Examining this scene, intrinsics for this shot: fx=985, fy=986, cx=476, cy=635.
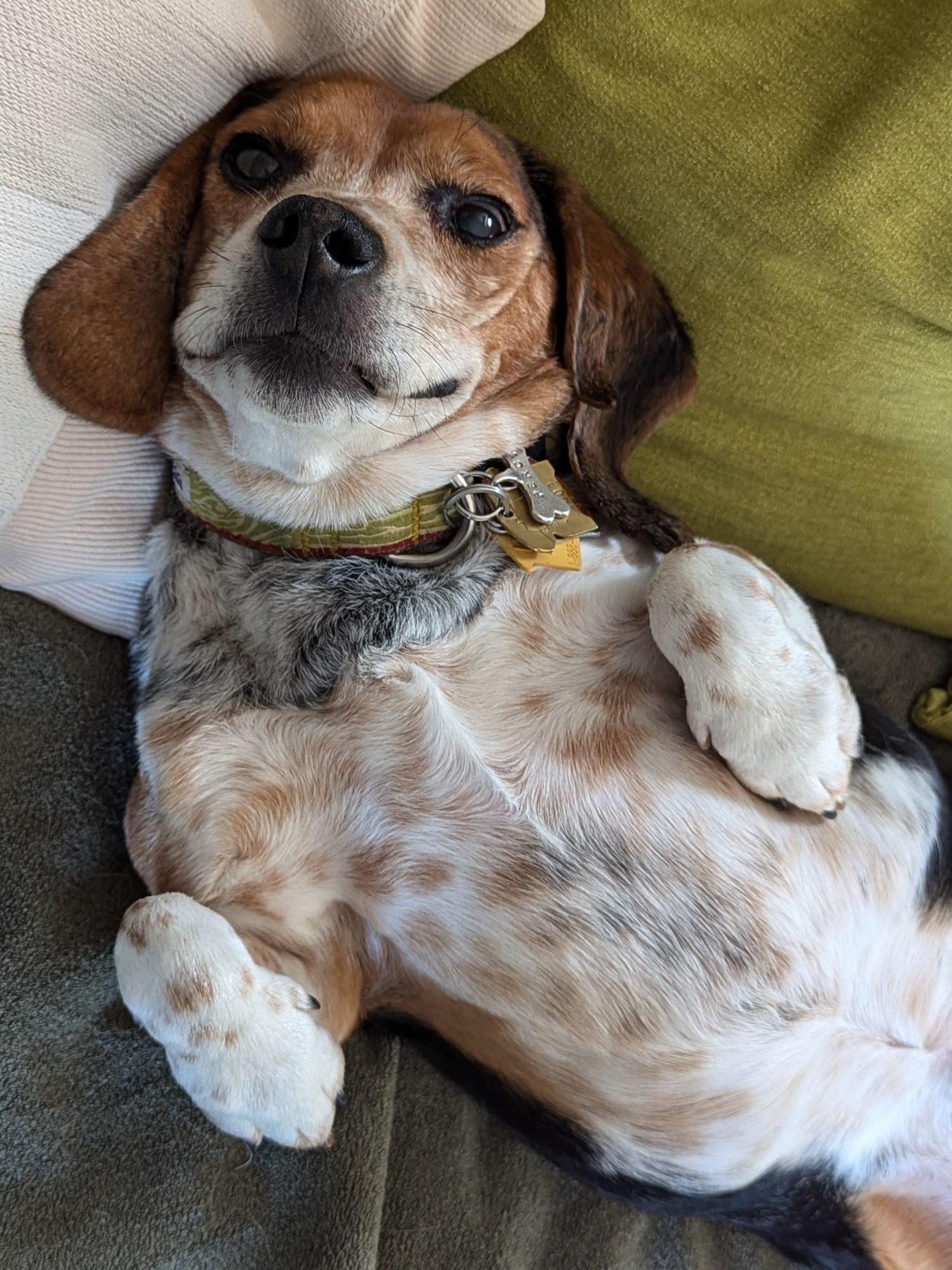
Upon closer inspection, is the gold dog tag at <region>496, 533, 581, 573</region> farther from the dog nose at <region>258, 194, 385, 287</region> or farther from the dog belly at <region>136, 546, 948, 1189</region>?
the dog nose at <region>258, 194, 385, 287</region>

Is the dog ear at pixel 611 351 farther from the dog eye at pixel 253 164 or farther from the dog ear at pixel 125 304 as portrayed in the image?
the dog ear at pixel 125 304

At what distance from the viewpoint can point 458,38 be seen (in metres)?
2.12

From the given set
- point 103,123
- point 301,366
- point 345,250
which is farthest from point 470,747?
point 103,123

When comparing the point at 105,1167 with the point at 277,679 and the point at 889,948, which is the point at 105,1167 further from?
the point at 889,948

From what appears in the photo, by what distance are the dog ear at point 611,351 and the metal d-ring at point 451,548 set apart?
31 centimetres

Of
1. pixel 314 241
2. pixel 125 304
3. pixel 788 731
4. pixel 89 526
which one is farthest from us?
pixel 89 526

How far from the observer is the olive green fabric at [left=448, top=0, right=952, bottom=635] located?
210 cm

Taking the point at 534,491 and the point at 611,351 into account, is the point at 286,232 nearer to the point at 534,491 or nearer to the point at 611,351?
the point at 534,491

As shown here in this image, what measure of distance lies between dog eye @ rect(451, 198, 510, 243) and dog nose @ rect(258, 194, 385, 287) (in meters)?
0.41

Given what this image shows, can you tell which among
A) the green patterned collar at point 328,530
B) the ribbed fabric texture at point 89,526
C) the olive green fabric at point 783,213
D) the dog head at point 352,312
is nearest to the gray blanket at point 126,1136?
the ribbed fabric texture at point 89,526

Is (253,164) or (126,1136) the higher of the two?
(253,164)

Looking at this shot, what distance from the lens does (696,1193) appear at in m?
2.10

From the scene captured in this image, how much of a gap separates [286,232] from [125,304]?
1.51 ft

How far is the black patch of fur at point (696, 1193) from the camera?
212 centimetres
